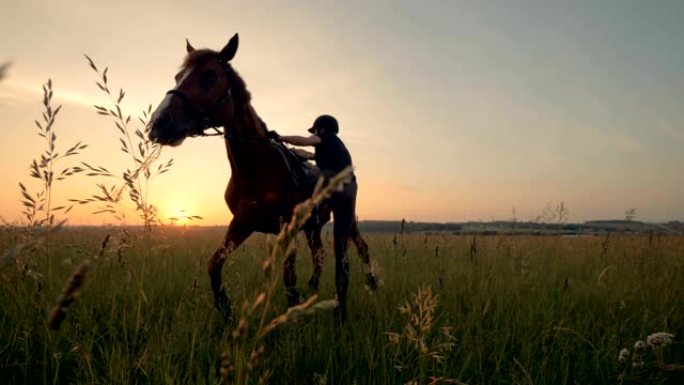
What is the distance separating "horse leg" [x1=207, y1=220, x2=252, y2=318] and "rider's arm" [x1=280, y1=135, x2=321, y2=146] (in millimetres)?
1075

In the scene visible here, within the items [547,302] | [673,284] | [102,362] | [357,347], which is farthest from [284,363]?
[673,284]

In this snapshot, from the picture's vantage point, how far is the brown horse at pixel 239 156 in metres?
4.27

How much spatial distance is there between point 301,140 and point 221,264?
1612mm

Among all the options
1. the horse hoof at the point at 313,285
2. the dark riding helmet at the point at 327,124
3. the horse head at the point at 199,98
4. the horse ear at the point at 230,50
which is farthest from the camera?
the horse hoof at the point at 313,285

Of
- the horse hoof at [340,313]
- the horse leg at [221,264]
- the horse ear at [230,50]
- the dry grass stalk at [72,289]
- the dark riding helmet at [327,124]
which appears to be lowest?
the horse hoof at [340,313]

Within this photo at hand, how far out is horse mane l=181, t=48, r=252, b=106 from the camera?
14.5 feet

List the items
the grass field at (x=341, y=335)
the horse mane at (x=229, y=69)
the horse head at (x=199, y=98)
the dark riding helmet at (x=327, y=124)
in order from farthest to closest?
the dark riding helmet at (x=327, y=124)
the horse mane at (x=229, y=69)
the horse head at (x=199, y=98)
the grass field at (x=341, y=335)

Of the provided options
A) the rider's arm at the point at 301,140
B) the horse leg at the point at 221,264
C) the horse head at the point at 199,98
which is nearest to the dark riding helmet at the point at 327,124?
the rider's arm at the point at 301,140

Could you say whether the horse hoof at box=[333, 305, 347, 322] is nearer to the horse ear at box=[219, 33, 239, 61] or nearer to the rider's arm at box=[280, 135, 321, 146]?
the rider's arm at box=[280, 135, 321, 146]

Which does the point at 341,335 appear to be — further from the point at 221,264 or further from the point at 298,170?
the point at 298,170

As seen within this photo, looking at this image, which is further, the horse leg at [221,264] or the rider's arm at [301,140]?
the rider's arm at [301,140]

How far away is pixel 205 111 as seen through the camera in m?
4.31

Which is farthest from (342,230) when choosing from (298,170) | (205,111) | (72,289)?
(72,289)

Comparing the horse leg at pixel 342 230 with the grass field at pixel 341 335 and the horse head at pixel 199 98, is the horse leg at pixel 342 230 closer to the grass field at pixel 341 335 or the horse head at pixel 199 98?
the grass field at pixel 341 335
